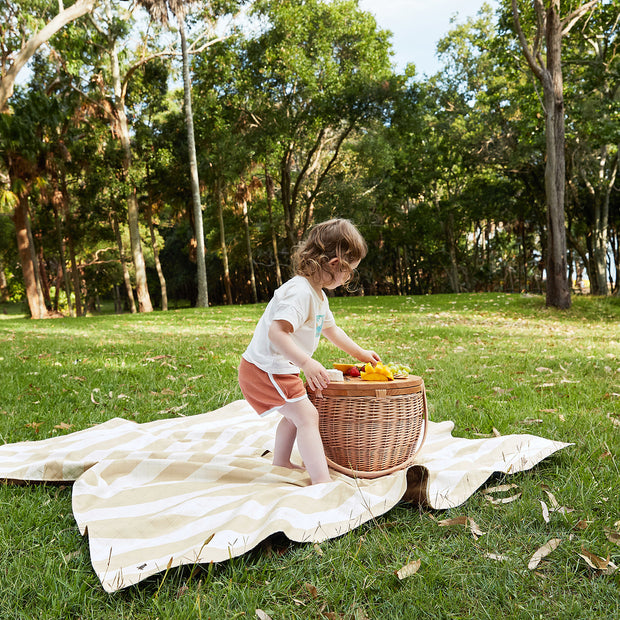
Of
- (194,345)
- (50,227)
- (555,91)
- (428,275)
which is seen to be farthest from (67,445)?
(428,275)

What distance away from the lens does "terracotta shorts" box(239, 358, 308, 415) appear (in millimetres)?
2621

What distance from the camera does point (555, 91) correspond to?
1150cm

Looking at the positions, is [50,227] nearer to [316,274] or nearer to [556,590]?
[316,274]

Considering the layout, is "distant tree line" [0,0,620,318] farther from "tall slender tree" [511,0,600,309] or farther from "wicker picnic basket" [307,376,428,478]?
"wicker picnic basket" [307,376,428,478]

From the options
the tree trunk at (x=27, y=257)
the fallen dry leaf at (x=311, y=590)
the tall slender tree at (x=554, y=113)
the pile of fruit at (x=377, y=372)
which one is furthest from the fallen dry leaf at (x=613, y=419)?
the tree trunk at (x=27, y=257)

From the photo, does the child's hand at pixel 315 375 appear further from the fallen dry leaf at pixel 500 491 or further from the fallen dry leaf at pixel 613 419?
the fallen dry leaf at pixel 613 419

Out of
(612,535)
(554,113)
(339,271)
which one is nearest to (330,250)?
(339,271)

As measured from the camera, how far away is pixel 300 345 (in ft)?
9.39

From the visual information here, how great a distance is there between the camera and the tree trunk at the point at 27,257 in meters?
18.8

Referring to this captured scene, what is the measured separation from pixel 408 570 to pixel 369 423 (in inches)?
36.3

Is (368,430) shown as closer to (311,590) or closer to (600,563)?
(311,590)

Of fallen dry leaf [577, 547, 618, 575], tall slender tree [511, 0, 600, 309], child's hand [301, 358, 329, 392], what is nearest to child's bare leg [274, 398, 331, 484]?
child's hand [301, 358, 329, 392]

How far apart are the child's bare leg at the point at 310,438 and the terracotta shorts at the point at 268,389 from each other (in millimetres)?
46

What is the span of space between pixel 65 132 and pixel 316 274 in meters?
21.5
